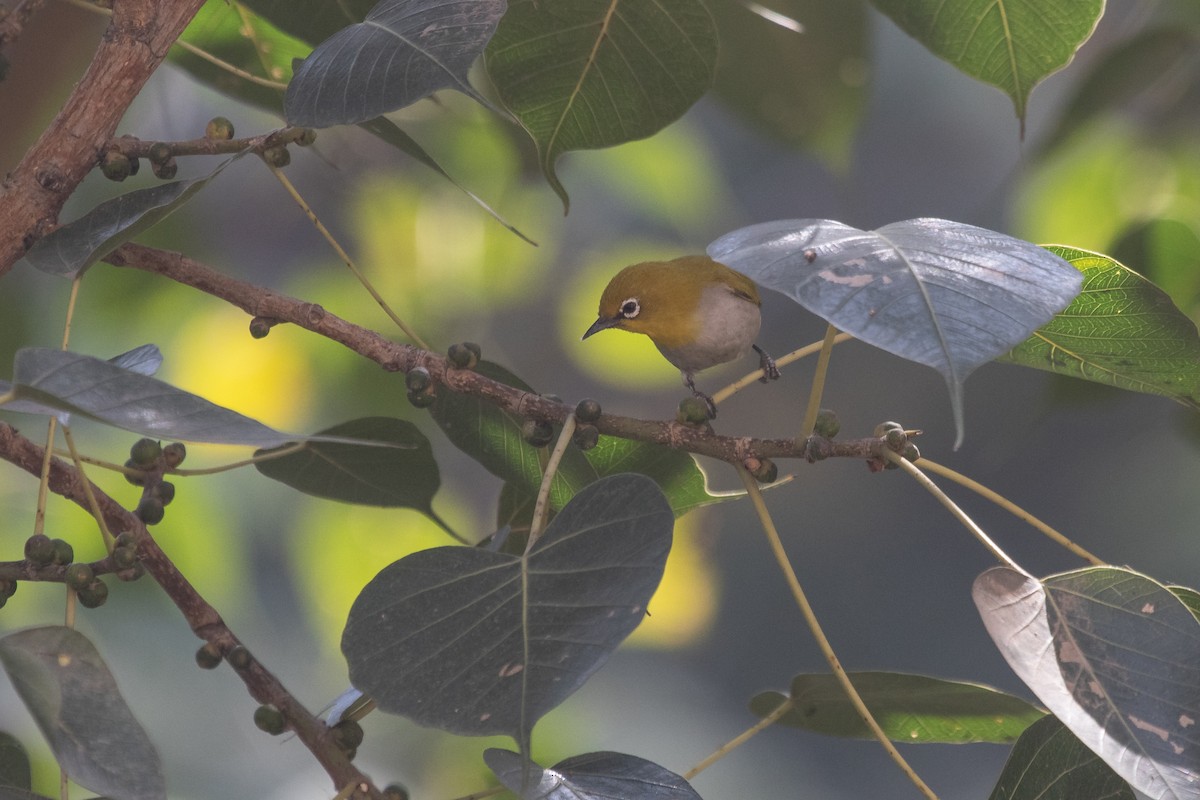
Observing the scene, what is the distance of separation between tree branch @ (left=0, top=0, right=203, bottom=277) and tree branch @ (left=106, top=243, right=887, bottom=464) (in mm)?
37

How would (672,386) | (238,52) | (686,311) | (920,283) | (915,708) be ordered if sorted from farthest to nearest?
(672,386), (686,311), (238,52), (915,708), (920,283)

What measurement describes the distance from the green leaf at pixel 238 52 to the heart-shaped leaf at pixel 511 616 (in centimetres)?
Result: 40

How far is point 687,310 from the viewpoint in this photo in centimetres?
80

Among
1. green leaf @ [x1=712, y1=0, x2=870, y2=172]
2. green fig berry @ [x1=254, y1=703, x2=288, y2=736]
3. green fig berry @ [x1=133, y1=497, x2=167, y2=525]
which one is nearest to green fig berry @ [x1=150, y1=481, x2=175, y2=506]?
green fig berry @ [x1=133, y1=497, x2=167, y2=525]

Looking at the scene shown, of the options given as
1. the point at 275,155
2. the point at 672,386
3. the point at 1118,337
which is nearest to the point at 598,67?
the point at 275,155

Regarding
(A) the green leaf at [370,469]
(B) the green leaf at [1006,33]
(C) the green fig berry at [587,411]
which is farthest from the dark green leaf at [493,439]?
(B) the green leaf at [1006,33]

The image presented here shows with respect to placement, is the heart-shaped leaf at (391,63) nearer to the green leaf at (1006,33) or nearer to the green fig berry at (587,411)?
the green fig berry at (587,411)

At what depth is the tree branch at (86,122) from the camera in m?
0.46

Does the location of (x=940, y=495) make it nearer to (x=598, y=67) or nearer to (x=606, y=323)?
(x=598, y=67)

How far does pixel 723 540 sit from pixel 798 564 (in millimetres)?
126

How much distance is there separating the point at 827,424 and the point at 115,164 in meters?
0.35

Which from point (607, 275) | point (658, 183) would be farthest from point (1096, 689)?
point (607, 275)

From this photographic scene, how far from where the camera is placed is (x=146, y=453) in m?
0.49

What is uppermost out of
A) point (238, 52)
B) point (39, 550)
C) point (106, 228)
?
point (238, 52)
